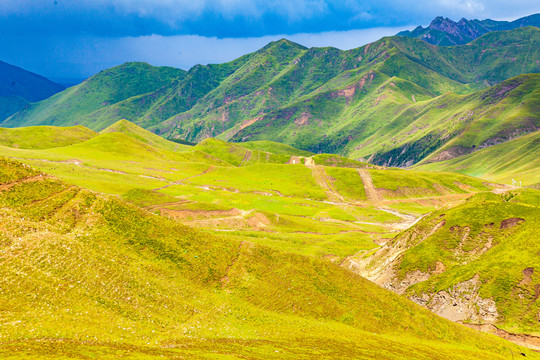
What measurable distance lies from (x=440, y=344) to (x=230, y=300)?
86.2ft

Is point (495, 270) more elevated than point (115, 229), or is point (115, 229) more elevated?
point (115, 229)

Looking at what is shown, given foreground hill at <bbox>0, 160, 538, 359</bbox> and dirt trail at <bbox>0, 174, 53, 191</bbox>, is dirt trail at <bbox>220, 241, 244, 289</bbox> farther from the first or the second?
dirt trail at <bbox>0, 174, 53, 191</bbox>

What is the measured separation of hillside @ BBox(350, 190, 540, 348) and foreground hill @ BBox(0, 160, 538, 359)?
9.08 metres

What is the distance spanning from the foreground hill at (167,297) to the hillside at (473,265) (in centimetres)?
908

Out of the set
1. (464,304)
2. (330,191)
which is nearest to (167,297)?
(464,304)

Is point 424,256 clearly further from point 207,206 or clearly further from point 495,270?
point 207,206

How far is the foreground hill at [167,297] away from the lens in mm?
25250

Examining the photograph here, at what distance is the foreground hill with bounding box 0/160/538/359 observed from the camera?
25.2 metres

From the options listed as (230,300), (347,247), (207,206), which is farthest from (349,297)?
(207,206)

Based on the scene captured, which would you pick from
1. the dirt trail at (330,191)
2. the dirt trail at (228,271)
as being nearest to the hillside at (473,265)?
the dirt trail at (228,271)

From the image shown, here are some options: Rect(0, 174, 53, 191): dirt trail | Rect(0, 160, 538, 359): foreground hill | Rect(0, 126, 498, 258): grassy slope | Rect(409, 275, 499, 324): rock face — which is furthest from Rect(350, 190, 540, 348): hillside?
Rect(0, 174, 53, 191): dirt trail

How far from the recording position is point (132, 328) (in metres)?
27.0

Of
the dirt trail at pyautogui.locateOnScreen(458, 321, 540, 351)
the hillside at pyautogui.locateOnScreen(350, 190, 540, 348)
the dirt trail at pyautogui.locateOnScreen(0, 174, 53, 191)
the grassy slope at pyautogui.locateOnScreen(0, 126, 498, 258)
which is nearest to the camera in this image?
the dirt trail at pyautogui.locateOnScreen(0, 174, 53, 191)

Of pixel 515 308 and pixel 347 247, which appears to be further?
pixel 347 247
